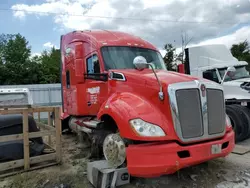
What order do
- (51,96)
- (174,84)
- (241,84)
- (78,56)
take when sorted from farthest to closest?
(51,96) → (241,84) → (78,56) → (174,84)

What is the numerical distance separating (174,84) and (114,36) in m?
2.57

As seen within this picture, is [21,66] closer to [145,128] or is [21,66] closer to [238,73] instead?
[238,73]

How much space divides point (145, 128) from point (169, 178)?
1.24 metres

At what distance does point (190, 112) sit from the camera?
346cm

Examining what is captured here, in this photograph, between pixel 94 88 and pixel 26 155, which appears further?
pixel 94 88

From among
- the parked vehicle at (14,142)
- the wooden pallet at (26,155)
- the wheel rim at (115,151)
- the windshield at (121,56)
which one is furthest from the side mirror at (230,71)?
the parked vehicle at (14,142)

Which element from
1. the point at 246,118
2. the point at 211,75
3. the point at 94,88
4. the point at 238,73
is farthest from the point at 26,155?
the point at 238,73

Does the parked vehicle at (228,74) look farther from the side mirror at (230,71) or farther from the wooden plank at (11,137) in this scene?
the wooden plank at (11,137)

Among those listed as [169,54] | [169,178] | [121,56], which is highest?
[169,54]

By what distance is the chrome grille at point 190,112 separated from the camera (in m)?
3.39

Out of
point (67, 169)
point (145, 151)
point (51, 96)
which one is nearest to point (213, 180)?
point (145, 151)

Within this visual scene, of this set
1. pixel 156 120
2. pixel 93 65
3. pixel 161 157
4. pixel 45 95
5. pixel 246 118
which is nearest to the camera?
pixel 161 157

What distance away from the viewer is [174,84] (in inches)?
137

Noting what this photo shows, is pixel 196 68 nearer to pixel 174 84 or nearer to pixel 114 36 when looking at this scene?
pixel 114 36
